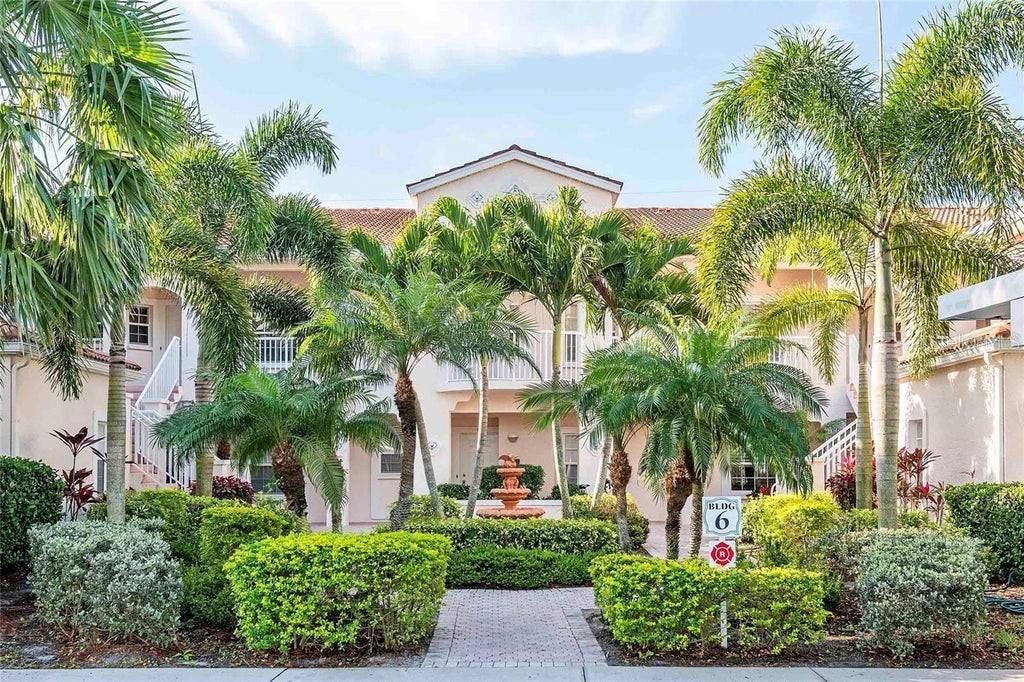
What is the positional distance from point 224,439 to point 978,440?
11.9m

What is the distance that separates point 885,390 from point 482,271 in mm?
6856

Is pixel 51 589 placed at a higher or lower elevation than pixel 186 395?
lower

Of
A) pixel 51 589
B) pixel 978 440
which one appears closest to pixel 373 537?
pixel 51 589

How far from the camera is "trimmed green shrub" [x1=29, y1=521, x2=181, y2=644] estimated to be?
28.5 ft

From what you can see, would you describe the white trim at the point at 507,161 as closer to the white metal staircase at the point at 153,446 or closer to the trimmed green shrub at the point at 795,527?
the white metal staircase at the point at 153,446

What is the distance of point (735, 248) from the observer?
40.4ft

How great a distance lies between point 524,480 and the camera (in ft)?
71.8

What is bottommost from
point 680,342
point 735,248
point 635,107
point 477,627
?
point 477,627

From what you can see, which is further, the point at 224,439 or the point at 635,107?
the point at 635,107

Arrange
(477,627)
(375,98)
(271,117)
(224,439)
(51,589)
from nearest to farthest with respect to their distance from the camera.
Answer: (51,589), (477,627), (224,439), (375,98), (271,117)

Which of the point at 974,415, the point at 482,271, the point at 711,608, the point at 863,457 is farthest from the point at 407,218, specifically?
the point at 711,608

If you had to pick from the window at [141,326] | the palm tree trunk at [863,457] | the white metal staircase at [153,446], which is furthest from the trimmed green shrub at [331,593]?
the window at [141,326]

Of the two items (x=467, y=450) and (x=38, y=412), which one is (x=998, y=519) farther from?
(x=38, y=412)

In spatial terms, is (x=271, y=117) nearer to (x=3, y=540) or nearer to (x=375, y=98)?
(x=375, y=98)
